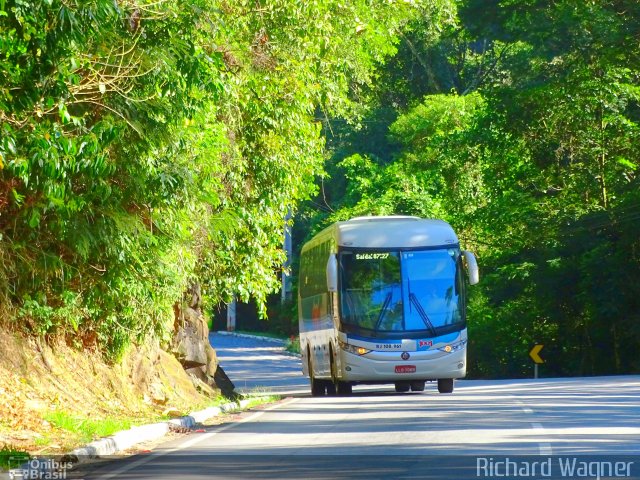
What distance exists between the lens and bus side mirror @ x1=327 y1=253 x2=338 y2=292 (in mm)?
26656

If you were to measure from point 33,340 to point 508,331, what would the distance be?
109 ft

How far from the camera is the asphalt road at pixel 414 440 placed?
40.6 ft

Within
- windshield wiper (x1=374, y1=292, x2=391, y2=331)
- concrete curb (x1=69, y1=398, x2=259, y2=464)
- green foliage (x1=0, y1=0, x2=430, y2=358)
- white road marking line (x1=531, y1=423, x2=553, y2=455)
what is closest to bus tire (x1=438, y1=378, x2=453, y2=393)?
windshield wiper (x1=374, y1=292, x2=391, y2=331)

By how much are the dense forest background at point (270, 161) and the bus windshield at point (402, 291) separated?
1.88m

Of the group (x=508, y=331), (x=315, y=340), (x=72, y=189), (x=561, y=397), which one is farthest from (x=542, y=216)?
(x=72, y=189)

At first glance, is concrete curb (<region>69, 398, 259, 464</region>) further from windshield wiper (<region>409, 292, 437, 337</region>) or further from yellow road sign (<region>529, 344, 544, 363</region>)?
yellow road sign (<region>529, 344, 544, 363</region>)

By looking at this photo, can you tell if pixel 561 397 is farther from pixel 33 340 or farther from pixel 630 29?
pixel 630 29

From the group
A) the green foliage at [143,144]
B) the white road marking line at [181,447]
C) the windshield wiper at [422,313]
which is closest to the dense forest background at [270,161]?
the green foliage at [143,144]

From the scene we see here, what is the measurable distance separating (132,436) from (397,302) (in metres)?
11.1

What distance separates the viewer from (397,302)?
26406 mm

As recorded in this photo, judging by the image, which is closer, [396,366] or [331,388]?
[396,366]

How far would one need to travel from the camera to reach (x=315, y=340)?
1199 inches

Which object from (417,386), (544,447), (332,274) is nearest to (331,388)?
(417,386)

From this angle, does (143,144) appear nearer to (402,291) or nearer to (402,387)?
(402,291)
